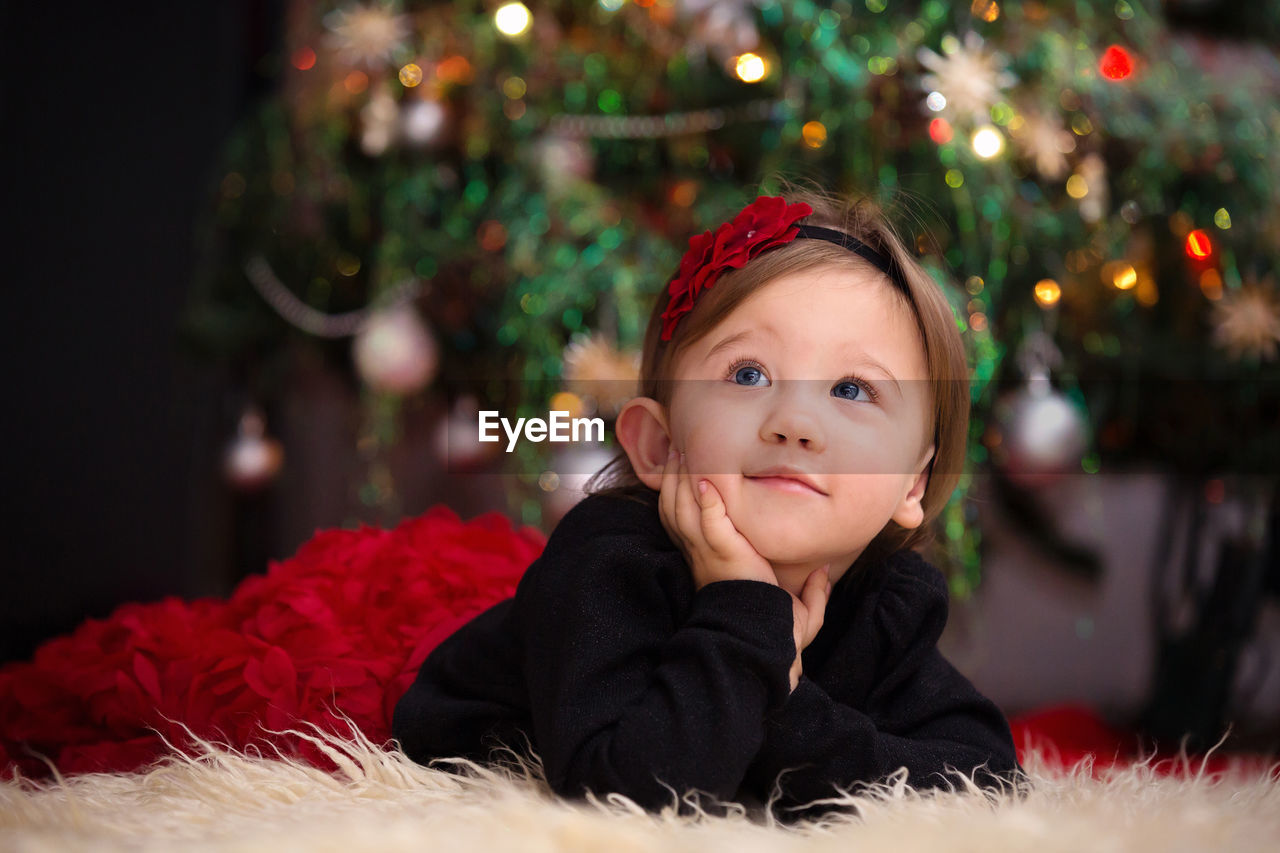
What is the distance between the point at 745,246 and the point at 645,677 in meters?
0.31

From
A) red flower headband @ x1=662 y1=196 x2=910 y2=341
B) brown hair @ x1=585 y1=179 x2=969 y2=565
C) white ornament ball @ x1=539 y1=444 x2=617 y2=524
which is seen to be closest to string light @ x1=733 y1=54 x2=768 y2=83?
white ornament ball @ x1=539 y1=444 x2=617 y2=524

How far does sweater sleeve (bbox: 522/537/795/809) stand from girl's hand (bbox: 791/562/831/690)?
0.17 feet

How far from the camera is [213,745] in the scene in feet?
2.47

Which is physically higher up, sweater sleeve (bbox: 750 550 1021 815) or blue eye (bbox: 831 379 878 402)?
blue eye (bbox: 831 379 878 402)

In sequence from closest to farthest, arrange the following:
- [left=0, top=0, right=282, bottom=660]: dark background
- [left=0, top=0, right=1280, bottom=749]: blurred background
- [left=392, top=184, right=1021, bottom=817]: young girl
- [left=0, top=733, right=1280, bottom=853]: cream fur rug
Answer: [left=0, top=733, right=1280, bottom=853]: cream fur rug
[left=392, top=184, right=1021, bottom=817]: young girl
[left=0, top=0, right=1280, bottom=749]: blurred background
[left=0, top=0, right=282, bottom=660]: dark background

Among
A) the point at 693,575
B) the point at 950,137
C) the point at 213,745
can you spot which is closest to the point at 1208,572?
the point at 950,137

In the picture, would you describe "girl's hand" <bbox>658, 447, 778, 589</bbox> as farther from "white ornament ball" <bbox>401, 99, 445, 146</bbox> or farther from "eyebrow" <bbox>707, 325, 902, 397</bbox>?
"white ornament ball" <bbox>401, 99, 445, 146</bbox>

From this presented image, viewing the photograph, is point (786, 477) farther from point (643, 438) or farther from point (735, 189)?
point (735, 189)

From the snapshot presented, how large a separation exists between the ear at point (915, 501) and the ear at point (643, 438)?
0.58 ft

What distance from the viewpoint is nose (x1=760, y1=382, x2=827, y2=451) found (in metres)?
0.66

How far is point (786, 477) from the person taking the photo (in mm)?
679

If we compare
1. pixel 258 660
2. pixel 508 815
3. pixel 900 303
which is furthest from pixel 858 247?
pixel 258 660

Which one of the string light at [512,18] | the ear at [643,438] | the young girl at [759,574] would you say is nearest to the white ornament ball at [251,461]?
the string light at [512,18]

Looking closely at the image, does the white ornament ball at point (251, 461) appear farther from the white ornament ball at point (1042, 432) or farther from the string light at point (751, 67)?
the white ornament ball at point (1042, 432)
